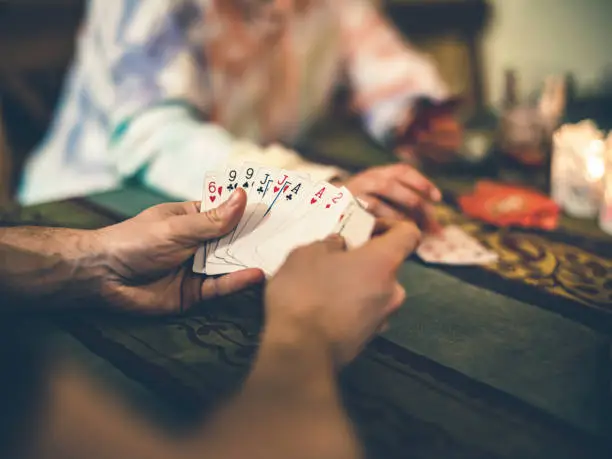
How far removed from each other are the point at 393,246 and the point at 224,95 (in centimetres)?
144

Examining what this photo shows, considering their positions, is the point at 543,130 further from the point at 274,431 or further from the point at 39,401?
the point at 39,401

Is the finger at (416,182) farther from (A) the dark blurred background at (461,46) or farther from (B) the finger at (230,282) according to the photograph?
(A) the dark blurred background at (461,46)

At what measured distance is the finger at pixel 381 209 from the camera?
1120 millimetres

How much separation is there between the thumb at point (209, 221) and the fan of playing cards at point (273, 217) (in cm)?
5

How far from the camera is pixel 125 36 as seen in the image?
171 cm

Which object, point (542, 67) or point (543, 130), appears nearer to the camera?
point (543, 130)

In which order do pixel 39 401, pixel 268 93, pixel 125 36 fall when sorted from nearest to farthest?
pixel 39 401 < pixel 125 36 < pixel 268 93

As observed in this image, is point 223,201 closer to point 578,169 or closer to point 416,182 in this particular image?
point 416,182

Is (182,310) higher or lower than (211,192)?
lower

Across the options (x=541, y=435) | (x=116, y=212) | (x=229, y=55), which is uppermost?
(x=229, y=55)

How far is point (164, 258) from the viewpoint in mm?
828

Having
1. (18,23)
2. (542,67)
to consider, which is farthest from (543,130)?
(18,23)

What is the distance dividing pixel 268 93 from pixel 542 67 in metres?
1.92

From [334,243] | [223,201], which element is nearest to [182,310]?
[223,201]
